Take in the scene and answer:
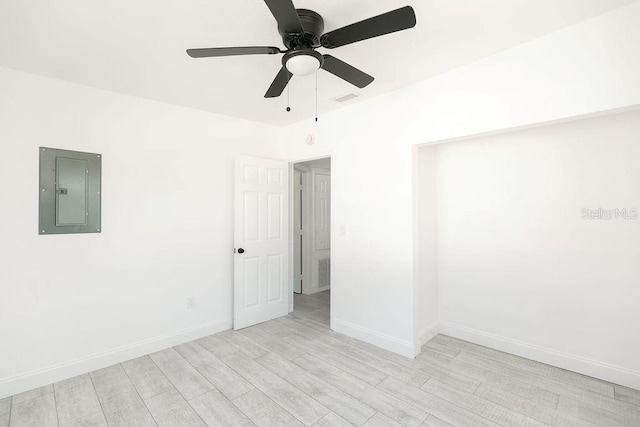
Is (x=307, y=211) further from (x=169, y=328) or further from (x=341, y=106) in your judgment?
(x=169, y=328)

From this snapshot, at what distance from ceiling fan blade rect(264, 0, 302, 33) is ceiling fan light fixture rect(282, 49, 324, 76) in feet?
0.40

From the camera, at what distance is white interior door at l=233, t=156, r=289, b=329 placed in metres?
3.78

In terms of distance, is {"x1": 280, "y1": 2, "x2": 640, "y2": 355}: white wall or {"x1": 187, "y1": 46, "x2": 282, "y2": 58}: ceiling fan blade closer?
{"x1": 187, "y1": 46, "x2": 282, "y2": 58}: ceiling fan blade

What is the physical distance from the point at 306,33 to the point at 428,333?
3126mm

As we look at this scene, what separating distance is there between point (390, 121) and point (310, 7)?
A: 1.59 m

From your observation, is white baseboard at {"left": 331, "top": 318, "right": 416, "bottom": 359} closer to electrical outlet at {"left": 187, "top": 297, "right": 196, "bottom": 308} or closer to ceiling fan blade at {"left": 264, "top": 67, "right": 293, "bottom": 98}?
electrical outlet at {"left": 187, "top": 297, "right": 196, "bottom": 308}

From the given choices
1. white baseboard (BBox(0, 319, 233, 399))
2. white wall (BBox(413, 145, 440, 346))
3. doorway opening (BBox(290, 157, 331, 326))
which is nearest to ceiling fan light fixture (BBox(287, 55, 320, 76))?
white wall (BBox(413, 145, 440, 346))

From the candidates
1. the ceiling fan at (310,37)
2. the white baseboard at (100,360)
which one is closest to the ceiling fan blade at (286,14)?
the ceiling fan at (310,37)

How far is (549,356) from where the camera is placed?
283cm

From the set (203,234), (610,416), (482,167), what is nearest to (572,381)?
(610,416)

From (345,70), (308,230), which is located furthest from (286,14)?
(308,230)

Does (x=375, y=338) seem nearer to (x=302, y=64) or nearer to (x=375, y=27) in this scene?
(x=302, y=64)

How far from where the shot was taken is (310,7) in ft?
5.96

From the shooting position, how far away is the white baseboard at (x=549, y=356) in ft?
8.14
